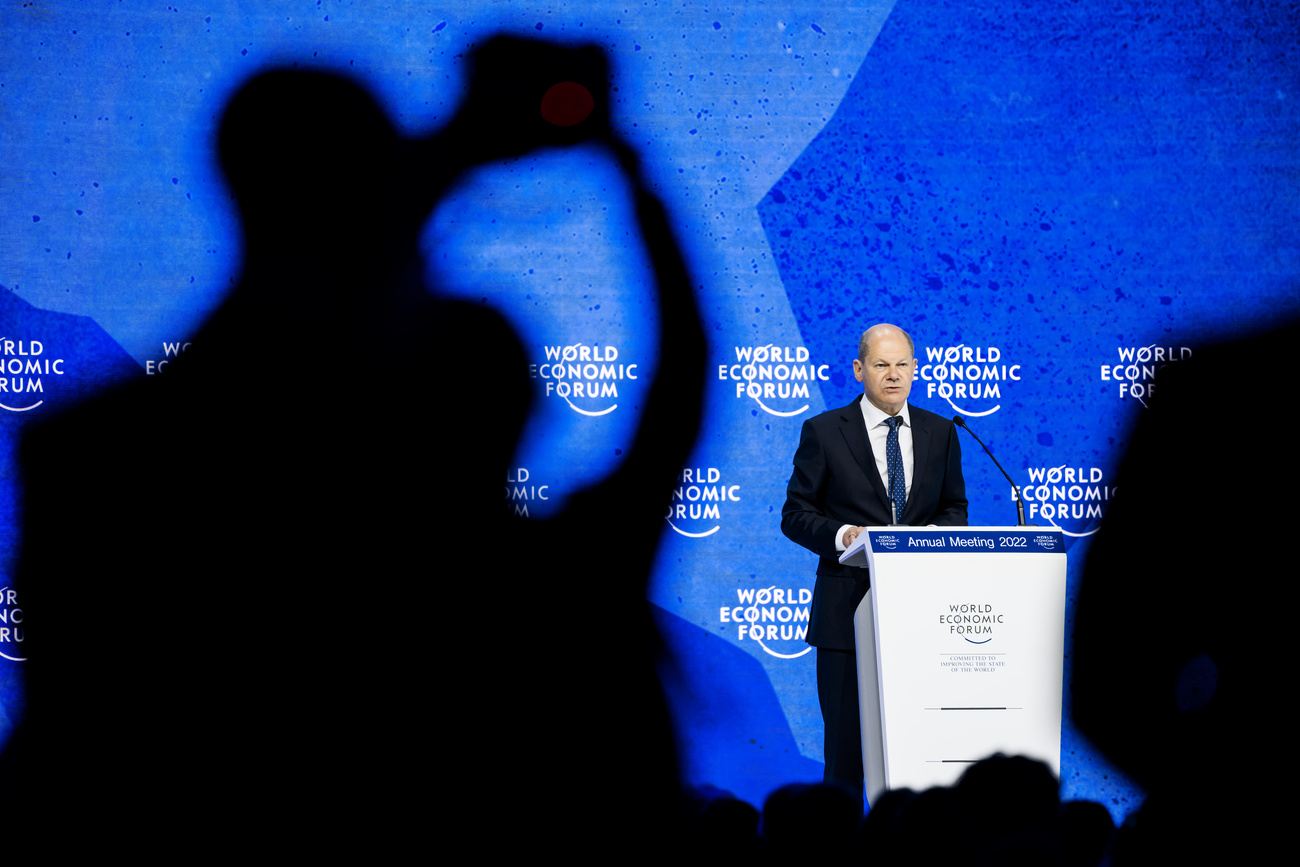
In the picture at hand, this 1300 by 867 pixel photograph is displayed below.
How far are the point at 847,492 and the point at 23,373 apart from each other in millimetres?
3007

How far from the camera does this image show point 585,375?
3.66 metres

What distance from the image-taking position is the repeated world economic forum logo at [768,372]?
3688mm

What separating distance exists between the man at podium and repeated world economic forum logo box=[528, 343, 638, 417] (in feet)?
3.24

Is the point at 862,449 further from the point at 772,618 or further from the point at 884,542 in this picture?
the point at 772,618

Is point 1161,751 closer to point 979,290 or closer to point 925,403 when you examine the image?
point 925,403

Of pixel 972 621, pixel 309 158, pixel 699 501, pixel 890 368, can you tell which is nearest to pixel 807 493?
pixel 890 368

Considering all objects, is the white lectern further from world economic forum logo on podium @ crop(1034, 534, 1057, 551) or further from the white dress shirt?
the white dress shirt

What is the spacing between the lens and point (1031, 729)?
238 cm

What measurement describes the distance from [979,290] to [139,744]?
3.51 meters

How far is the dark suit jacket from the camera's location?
2.72 m

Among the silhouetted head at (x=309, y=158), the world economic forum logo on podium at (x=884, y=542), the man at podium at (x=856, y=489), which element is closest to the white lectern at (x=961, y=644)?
the world economic forum logo on podium at (x=884, y=542)

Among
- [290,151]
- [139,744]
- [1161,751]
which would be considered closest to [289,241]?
[290,151]

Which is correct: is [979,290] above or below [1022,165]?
below

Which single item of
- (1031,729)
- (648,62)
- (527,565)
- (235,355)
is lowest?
(1031,729)
